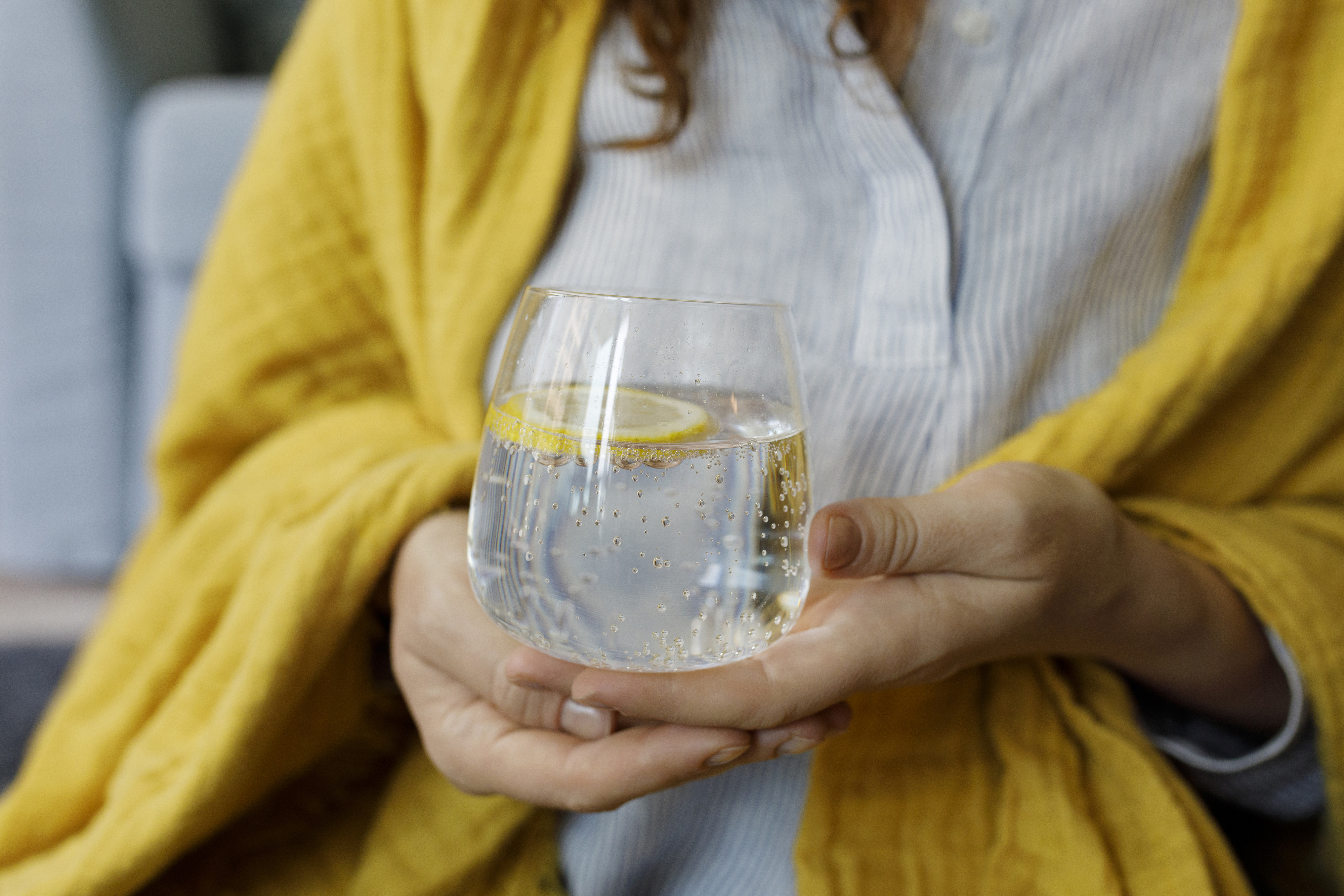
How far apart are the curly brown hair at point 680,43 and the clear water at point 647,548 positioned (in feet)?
0.90

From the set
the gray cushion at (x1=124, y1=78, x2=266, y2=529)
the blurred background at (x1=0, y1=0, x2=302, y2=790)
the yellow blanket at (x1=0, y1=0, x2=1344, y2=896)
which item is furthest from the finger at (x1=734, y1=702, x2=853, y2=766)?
the blurred background at (x1=0, y1=0, x2=302, y2=790)

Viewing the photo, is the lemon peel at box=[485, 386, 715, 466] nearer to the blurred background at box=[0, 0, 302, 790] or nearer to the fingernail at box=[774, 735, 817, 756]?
the fingernail at box=[774, 735, 817, 756]

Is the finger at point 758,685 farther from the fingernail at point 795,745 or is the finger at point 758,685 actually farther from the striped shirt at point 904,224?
the striped shirt at point 904,224

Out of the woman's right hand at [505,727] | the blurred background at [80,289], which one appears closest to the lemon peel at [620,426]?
the woman's right hand at [505,727]

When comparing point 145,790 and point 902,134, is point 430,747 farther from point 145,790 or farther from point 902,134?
point 902,134

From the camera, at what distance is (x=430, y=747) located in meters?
0.46

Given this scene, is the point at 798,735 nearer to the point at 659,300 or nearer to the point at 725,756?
the point at 725,756

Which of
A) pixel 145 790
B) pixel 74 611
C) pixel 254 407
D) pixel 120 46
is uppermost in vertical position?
pixel 120 46

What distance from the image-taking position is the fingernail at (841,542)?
352 millimetres

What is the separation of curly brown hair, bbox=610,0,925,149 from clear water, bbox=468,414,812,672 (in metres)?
0.27

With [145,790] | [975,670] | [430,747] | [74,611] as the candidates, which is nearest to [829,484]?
[975,670]

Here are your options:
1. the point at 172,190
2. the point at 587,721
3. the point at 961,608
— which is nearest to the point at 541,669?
the point at 587,721

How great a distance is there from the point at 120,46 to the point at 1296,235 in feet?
5.37

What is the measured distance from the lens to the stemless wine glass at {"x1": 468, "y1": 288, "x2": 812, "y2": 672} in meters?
0.33
